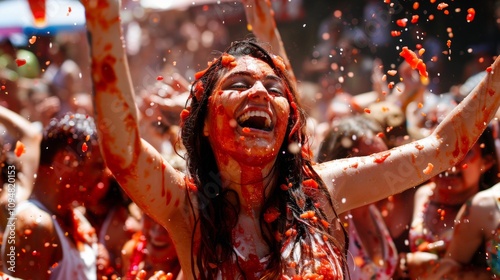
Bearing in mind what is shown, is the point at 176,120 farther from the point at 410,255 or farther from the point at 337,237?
the point at 337,237

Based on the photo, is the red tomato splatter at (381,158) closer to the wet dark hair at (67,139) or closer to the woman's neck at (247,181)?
the woman's neck at (247,181)

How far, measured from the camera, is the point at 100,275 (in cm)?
353

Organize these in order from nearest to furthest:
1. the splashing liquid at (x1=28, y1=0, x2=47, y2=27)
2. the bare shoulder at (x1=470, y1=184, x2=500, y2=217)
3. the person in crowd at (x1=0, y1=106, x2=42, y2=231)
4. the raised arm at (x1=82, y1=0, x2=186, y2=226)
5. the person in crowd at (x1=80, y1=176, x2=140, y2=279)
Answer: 1. the raised arm at (x1=82, y1=0, x2=186, y2=226)
2. the splashing liquid at (x1=28, y1=0, x2=47, y2=27)
3. the bare shoulder at (x1=470, y1=184, x2=500, y2=217)
4. the person in crowd at (x1=0, y1=106, x2=42, y2=231)
5. the person in crowd at (x1=80, y1=176, x2=140, y2=279)

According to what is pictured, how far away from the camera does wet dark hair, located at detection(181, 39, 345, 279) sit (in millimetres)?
2275

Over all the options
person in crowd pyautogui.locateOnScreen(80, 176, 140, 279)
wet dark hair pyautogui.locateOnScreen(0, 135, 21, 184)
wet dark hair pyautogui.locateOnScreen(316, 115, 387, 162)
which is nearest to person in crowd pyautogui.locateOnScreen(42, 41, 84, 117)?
wet dark hair pyautogui.locateOnScreen(0, 135, 21, 184)

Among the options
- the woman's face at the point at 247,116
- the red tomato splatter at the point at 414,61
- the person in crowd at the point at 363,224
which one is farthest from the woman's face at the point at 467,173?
the woman's face at the point at 247,116

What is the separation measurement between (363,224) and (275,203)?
1.18 m

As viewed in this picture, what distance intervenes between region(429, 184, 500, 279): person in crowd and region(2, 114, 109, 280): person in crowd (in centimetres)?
170

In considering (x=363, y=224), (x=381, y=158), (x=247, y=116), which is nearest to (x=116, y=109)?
(x=247, y=116)

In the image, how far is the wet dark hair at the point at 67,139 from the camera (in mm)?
3400

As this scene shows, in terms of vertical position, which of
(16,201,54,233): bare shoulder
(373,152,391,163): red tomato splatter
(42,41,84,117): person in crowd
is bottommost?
(42,41,84,117): person in crowd

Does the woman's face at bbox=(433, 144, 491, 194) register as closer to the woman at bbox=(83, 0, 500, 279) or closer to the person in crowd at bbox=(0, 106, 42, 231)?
the woman at bbox=(83, 0, 500, 279)

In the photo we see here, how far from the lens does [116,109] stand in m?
2.00

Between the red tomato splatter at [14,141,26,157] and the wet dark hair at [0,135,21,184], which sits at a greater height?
the red tomato splatter at [14,141,26,157]
